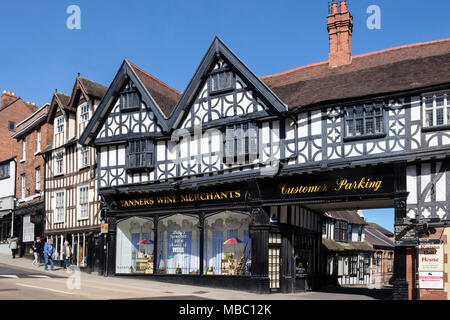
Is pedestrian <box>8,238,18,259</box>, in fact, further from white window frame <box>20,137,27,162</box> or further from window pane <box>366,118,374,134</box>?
window pane <box>366,118,374,134</box>

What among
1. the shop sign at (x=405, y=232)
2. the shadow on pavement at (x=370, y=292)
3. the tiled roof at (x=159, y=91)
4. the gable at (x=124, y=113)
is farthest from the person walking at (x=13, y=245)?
the shop sign at (x=405, y=232)

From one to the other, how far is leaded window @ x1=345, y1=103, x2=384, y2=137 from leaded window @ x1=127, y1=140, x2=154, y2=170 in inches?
368

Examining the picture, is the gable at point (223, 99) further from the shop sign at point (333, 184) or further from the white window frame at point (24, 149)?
the white window frame at point (24, 149)

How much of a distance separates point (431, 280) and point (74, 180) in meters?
19.2

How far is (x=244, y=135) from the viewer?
21734 millimetres

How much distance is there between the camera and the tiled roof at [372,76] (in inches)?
746

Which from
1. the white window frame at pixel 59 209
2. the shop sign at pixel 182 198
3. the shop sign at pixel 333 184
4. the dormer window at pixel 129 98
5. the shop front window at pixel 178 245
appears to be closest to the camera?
the shop sign at pixel 333 184

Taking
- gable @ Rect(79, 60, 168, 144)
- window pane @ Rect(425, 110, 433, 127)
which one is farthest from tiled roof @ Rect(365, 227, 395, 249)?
window pane @ Rect(425, 110, 433, 127)

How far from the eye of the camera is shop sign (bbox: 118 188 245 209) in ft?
72.6

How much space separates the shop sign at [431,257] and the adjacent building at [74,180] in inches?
605

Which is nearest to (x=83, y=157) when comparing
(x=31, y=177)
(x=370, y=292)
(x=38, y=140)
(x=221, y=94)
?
(x=38, y=140)

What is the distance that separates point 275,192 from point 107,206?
919 cm
